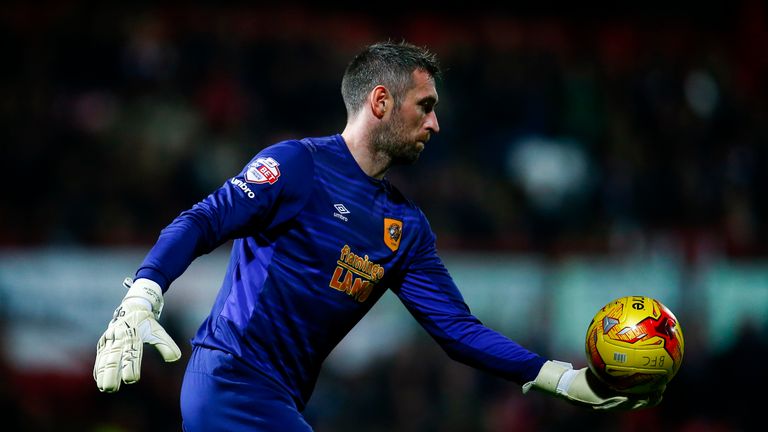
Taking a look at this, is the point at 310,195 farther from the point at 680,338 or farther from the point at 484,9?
the point at 484,9

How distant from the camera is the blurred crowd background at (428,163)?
10320 millimetres

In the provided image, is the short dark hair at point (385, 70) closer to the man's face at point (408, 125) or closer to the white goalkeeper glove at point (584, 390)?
the man's face at point (408, 125)

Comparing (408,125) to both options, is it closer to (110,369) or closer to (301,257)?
(301,257)

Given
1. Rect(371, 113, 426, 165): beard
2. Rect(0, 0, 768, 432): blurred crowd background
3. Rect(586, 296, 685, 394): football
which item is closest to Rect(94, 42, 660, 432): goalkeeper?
Rect(371, 113, 426, 165): beard

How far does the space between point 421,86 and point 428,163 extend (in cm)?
729

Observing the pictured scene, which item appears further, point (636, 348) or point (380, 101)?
point (380, 101)

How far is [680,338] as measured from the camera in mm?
4578

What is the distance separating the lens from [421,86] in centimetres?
468

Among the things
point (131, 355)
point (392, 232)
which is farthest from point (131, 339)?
point (392, 232)

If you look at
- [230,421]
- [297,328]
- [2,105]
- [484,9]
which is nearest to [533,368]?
[297,328]

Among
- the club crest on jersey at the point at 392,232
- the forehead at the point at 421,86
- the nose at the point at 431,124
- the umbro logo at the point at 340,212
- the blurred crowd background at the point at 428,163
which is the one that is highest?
the forehead at the point at 421,86

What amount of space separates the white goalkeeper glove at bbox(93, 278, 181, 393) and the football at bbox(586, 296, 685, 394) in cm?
188

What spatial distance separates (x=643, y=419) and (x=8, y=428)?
6284 mm

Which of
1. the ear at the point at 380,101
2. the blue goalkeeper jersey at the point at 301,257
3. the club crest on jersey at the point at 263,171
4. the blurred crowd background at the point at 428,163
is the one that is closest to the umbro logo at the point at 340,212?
the blue goalkeeper jersey at the point at 301,257
